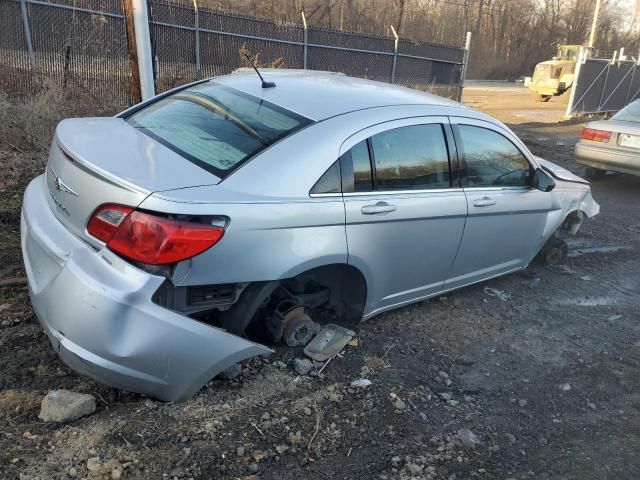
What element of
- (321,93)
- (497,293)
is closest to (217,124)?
(321,93)

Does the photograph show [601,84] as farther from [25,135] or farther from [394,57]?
[25,135]

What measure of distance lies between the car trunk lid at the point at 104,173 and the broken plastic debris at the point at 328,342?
1287 mm

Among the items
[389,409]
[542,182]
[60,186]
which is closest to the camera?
[60,186]

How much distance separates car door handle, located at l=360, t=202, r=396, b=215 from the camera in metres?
3.12

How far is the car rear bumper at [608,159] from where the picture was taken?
7.81 metres

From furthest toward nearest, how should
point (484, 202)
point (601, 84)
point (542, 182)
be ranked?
1. point (601, 84)
2. point (542, 182)
3. point (484, 202)

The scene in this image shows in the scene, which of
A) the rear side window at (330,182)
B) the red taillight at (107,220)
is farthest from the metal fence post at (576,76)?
the red taillight at (107,220)

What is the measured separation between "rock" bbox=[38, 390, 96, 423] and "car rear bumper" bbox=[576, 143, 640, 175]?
7954mm

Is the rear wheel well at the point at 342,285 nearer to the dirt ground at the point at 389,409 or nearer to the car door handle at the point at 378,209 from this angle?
the dirt ground at the point at 389,409

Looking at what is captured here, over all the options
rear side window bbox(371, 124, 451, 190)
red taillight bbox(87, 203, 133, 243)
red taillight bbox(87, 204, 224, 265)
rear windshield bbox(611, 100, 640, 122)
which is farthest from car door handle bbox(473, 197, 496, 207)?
rear windshield bbox(611, 100, 640, 122)

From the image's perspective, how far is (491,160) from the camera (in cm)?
401

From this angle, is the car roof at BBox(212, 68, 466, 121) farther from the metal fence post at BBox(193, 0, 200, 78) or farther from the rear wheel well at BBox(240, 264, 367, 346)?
the metal fence post at BBox(193, 0, 200, 78)

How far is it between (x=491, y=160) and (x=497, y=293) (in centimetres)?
122

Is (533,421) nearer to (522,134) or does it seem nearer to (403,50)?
(522,134)
